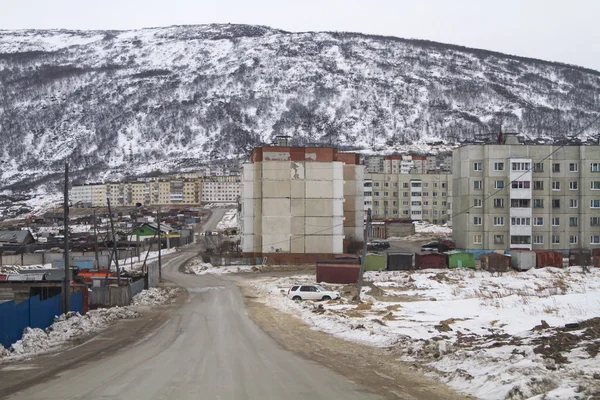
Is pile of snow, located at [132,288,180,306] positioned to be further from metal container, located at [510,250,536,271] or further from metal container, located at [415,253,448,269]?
metal container, located at [510,250,536,271]

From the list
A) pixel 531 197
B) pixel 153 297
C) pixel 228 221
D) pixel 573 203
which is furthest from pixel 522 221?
pixel 228 221

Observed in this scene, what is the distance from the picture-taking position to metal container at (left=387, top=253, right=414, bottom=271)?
207ft

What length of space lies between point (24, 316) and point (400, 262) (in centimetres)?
4547

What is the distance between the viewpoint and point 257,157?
245 feet

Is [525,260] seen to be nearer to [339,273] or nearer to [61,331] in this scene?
[339,273]

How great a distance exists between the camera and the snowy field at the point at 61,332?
2031 cm

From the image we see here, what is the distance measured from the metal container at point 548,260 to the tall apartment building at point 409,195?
73.9 meters

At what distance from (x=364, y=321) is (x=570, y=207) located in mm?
58559

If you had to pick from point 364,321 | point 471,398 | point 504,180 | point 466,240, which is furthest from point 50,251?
point 471,398

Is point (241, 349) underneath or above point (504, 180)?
underneath

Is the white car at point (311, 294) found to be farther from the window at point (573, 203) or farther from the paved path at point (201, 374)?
the window at point (573, 203)

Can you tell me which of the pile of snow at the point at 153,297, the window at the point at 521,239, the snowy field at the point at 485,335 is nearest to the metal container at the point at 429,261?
the window at the point at 521,239

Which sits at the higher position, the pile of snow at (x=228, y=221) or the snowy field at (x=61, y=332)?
the pile of snow at (x=228, y=221)

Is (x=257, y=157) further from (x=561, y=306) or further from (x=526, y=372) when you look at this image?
(x=526, y=372)
